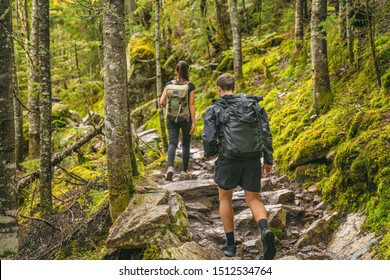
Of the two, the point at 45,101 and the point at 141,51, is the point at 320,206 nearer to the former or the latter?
the point at 45,101

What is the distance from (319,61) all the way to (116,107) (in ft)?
16.6

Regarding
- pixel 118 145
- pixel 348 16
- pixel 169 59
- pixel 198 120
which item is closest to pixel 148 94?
pixel 169 59

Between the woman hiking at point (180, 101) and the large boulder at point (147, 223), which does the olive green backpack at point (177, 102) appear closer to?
the woman hiking at point (180, 101)

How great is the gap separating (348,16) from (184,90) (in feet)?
Result: 14.6

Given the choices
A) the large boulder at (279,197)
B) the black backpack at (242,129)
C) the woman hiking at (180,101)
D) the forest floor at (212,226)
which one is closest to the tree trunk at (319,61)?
the forest floor at (212,226)

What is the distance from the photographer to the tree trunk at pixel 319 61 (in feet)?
27.7

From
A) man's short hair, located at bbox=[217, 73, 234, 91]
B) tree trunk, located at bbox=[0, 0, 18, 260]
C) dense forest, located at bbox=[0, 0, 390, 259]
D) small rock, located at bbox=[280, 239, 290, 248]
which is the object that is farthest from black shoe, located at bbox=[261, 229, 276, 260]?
tree trunk, located at bbox=[0, 0, 18, 260]

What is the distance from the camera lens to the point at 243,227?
6.10 metres

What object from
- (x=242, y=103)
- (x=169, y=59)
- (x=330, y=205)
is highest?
(x=169, y=59)

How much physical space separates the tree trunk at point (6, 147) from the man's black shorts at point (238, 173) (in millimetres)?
2476

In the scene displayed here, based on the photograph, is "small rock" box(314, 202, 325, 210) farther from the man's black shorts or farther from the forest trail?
the man's black shorts

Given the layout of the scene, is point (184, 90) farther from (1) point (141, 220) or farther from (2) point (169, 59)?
(2) point (169, 59)

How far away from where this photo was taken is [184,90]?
23.9 ft

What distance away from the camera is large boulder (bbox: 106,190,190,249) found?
195 inches
